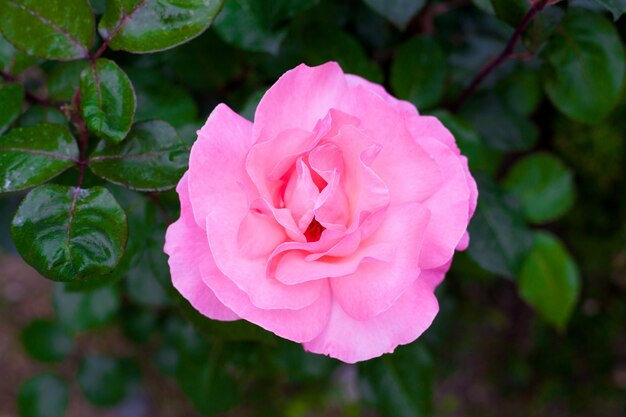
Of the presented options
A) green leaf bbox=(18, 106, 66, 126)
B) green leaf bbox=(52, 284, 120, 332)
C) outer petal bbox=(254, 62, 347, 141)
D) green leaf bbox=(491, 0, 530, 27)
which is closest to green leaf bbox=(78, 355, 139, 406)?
green leaf bbox=(52, 284, 120, 332)

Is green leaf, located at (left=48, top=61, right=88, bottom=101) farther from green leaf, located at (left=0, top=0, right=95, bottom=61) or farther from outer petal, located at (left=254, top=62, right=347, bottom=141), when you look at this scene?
outer petal, located at (left=254, top=62, right=347, bottom=141)

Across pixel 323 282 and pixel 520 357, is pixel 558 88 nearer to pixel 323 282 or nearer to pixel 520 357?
pixel 323 282

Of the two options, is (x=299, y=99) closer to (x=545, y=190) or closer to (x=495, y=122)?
(x=495, y=122)

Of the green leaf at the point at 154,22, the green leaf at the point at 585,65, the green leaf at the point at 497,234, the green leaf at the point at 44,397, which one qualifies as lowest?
the green leaf at the point at 44,397

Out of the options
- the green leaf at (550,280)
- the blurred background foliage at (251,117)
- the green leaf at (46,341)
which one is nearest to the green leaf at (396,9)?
the blurred background foliage at (251,117)

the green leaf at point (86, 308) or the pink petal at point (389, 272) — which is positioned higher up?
the pink petal at point (389, 272)

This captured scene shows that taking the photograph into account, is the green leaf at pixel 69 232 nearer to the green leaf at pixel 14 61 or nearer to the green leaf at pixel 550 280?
the green leaf at pixel 14 61

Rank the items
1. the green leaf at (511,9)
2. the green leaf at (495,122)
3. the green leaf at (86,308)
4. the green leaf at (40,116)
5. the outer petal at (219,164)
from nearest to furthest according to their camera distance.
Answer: the outer petal at (219,164)
the green leaf at (511,9)
the green leaf at (40,116)
the green leaf at (495,122)
the green leaf at (86,308)
